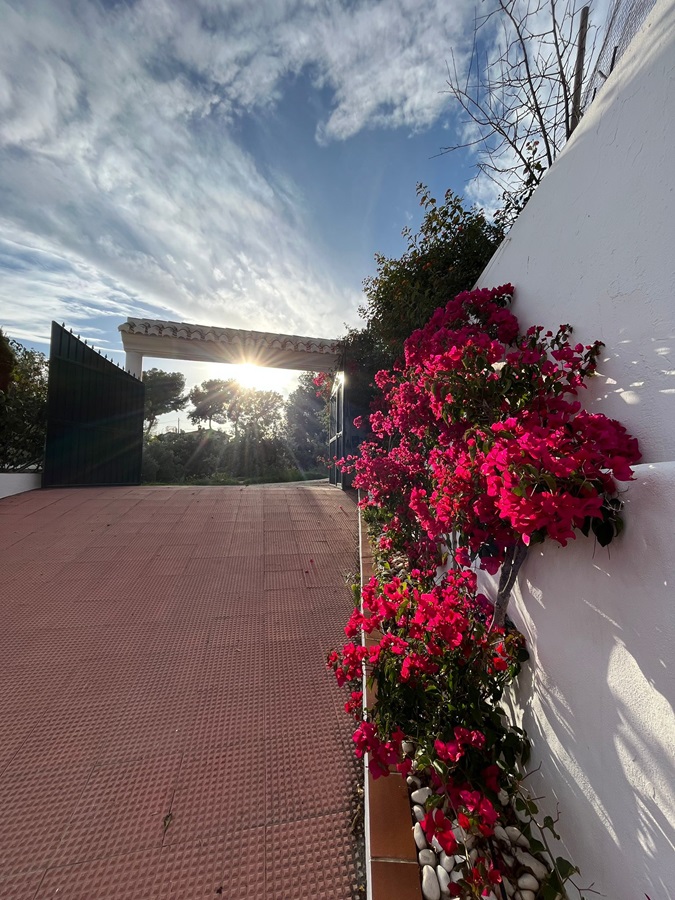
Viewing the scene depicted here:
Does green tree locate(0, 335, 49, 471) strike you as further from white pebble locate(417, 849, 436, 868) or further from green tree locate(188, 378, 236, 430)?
green tree locate(188, 378, 236, 430)

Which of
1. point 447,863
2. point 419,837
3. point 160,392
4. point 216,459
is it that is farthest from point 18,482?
point 160,392

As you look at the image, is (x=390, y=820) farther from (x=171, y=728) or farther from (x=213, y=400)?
(x=213, y=400)

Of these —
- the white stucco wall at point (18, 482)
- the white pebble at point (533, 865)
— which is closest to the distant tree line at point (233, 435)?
the white stucco wall at point (18, 482)

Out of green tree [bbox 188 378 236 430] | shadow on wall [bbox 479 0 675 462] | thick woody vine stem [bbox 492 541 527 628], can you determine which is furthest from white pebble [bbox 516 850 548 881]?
green tree [bbox 188 378 236 430]

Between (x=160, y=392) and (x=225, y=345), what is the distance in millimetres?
10416

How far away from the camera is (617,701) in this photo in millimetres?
1010

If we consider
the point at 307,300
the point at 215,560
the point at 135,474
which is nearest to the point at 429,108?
the point at 307,300

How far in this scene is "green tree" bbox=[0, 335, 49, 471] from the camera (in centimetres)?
602

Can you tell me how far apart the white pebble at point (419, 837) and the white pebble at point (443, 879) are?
75 millimetres

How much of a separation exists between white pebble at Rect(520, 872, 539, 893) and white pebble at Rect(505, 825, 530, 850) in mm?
108

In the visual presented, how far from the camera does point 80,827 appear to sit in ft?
4.42

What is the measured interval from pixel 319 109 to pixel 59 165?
10.6 ft

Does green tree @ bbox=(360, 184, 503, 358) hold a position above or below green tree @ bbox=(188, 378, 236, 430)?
below

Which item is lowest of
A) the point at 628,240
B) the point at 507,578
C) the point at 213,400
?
the point at 507,578
